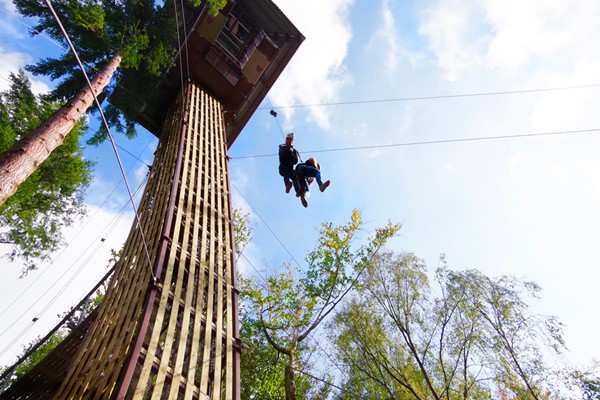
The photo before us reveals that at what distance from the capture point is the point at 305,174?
6.89 meters

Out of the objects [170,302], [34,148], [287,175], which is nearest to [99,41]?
[34,148]

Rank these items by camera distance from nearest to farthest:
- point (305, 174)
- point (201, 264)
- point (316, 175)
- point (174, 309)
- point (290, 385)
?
point (174, 309) < point (201, 264) < point (290, 385) < point (316, 175) < point (305, 174)

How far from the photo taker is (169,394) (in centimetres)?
276

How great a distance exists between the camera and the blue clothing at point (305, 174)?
21.9 feet

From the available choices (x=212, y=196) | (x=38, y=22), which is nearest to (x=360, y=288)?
(x=212, y=196)

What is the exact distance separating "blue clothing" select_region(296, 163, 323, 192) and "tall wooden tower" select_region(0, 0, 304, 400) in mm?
1595

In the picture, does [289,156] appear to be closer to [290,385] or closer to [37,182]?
[290,385]

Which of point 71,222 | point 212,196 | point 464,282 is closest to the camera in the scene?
point 212,196

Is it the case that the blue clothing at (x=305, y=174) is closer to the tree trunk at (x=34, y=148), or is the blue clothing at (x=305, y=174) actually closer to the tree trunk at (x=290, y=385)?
the tree trunk at (x=290, y=385)

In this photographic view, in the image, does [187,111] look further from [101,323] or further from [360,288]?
[360,288]

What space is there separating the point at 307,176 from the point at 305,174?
0.06m

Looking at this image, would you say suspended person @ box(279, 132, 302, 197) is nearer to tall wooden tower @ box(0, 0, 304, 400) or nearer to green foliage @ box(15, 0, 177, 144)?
tall wooden tower @ box(0, 0, 304, 400)

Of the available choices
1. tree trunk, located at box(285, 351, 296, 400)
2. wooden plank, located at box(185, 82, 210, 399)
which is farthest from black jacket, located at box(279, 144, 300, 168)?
tree trunk, located at box(285, 351, 296, 400)

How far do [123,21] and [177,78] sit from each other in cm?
329
